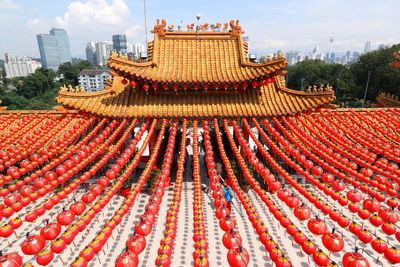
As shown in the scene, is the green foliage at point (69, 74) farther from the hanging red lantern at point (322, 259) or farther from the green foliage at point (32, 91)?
the hanging red lantern at point (322, 259)

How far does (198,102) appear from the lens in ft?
34.8

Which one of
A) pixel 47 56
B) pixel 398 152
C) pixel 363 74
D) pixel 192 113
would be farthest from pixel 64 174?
pixel 47 56

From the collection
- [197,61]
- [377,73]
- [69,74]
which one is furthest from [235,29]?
[69,74]

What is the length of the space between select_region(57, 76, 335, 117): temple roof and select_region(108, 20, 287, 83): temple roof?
1.09 metres

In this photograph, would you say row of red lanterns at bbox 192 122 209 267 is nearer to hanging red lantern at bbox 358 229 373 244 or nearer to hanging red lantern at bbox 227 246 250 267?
hanging red lantern at bbox 227 246 250 267

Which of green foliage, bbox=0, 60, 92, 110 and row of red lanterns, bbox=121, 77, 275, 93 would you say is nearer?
row of red lanterns, bbox=121, 77, 275, 93

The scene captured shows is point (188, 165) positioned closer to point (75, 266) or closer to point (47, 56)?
point (75, 266)

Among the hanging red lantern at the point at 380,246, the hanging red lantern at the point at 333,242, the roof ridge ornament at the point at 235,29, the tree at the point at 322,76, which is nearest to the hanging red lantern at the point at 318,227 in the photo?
the hanging red lantern at the point at 333,242

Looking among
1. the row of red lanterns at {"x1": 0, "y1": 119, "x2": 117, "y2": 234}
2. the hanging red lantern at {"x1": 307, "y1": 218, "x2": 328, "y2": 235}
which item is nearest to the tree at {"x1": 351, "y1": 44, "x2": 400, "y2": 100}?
the hanging red lantern at {"x1": 307, "y1": 218, "x2": 328, "y2": 235}

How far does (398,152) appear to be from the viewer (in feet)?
27.8

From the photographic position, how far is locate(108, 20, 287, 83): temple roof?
963cm

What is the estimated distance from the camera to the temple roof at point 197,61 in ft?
31.6

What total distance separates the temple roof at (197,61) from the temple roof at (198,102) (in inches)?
43.0

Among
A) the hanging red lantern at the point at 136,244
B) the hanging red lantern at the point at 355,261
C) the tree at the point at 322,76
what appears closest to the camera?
the hanging red lantern at the point at 355,261
